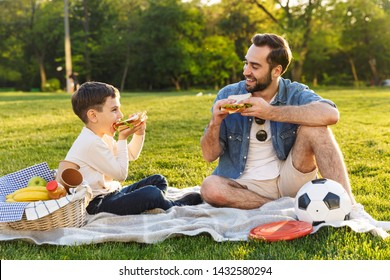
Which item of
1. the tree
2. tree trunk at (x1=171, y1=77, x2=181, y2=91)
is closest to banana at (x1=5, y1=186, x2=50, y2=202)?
the tree

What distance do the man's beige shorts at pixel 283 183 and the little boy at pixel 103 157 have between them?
0.71m

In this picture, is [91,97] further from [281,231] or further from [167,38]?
[167,38]

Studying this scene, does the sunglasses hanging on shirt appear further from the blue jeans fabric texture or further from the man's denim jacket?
the blue jeans fabric texture

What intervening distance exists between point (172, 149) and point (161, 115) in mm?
4594

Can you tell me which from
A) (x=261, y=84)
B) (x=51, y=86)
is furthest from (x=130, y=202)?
(x=51, y=86)

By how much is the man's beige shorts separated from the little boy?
71 centimetres

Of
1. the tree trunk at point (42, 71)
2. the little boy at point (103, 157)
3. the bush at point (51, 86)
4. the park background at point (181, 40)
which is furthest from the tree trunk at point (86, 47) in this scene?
the little boy at point (103, 157)

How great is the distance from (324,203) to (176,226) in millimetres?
1020

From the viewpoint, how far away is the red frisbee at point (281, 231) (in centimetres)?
345

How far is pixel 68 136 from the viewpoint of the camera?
9203 mm

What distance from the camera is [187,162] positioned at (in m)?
6.77

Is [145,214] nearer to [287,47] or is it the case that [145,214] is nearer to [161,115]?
[287,47]

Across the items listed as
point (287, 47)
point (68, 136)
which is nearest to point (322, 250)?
point (287, 47)

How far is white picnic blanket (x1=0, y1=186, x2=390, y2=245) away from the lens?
356cm
